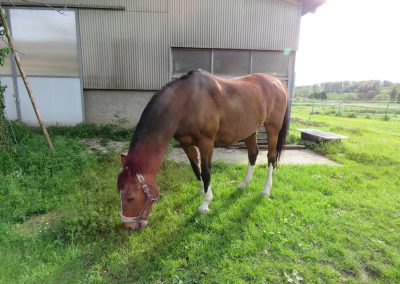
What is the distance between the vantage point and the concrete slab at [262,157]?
5.25 meters

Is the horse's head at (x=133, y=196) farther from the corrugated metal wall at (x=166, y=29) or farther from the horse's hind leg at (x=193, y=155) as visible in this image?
the corrugated metal wall at (x=166, y=29)

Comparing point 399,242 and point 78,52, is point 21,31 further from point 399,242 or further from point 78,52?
point 399,242

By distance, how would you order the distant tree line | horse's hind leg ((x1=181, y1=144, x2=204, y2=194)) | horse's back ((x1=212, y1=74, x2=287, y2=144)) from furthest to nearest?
the distant tree line
horse's hind leg ((x1=181, y1=144, x2=204, y2=194))
horse's back ((x1=212, y1=74, x2=287, y2=144))

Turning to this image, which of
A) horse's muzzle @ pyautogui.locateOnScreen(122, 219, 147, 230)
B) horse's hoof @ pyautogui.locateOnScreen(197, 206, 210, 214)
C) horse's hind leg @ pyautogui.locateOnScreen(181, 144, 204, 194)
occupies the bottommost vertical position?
horse's hoof @ pyautogui.locateOnScreen(197, 206, 210, 214)

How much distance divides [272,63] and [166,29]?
10.9ft

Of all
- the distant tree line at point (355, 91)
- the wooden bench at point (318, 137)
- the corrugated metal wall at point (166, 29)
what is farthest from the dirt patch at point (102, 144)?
the distant tree line at point (355, 91)

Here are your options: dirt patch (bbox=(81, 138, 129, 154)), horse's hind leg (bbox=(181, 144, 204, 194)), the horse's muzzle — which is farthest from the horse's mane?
dirt patch (bbox=(81, 138, 129, 154))

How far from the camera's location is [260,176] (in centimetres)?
427

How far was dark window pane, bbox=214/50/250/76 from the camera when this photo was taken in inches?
285

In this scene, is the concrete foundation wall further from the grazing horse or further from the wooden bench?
the wooden bench

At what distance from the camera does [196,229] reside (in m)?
2.72

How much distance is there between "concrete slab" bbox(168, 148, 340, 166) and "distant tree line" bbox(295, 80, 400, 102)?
1276 inches

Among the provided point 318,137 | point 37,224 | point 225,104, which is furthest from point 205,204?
point 318,137

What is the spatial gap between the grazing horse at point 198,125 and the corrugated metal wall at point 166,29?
12.5 feet
